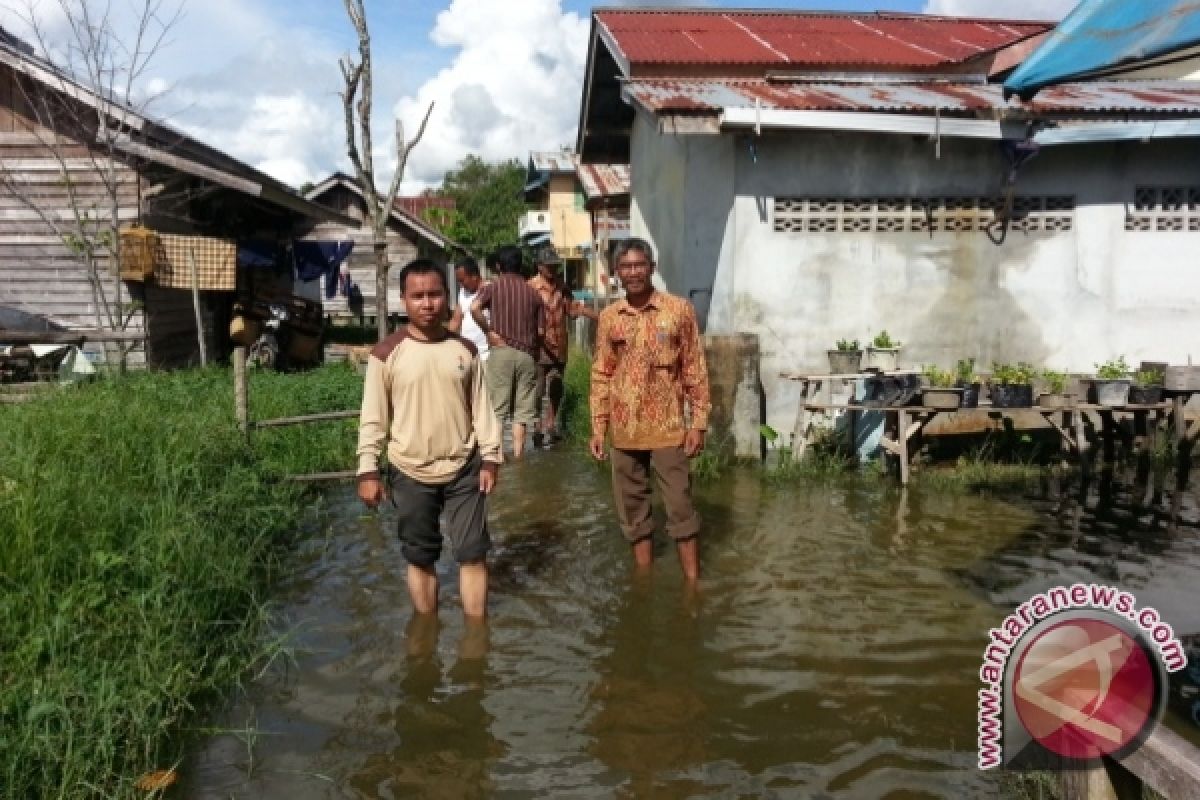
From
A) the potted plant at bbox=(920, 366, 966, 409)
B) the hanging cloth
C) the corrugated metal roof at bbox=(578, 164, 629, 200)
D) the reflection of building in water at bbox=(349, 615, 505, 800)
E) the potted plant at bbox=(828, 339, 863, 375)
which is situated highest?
the corrugated metal roof at bbox=(578, 164, 629, 200)

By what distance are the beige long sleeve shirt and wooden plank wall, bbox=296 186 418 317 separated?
2131 cm

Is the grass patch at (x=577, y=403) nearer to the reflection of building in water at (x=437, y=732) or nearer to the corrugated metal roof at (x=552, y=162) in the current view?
the reflection of building in water at (x=437, y=732)

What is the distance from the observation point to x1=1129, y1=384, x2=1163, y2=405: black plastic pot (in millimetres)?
7531

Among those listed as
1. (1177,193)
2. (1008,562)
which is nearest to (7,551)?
(1008,562)

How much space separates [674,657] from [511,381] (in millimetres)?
4098

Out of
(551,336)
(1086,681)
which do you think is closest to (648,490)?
(1086,681)

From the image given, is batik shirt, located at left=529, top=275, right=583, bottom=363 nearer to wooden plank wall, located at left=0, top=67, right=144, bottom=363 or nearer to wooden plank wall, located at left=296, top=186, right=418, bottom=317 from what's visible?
wooden plank wall, located at left=0, top=67, right=144, bottom=363

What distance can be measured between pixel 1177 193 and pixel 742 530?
581cm

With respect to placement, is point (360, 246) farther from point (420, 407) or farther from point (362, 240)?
point (420, 407)

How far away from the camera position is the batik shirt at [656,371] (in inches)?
191

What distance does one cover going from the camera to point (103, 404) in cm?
599

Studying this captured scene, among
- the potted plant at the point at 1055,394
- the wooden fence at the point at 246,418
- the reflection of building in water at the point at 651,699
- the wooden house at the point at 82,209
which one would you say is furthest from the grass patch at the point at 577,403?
the wooden house at the point at 82,209

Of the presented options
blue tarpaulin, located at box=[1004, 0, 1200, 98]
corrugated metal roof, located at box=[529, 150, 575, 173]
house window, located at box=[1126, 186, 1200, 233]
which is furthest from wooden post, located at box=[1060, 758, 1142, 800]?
corrugated metal roof, located at box=[529, 150, 575, 173]

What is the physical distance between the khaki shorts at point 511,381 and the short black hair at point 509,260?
2.27ft
